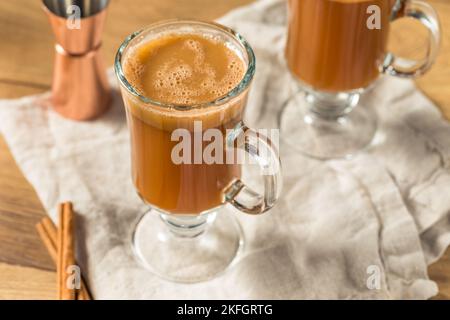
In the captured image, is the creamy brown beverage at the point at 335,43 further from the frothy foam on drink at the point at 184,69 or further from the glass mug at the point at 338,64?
the frothy foam on drink at the point at 184,69

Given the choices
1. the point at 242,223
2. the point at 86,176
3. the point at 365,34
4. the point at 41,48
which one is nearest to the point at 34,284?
the point at 86,176

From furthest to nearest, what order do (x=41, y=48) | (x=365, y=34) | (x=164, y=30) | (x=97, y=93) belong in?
(x=41, y=48), (x=97, y=93), (x=365, y=34), (x=164, y=30)

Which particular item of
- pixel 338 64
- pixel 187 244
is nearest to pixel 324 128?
pixel 338 64

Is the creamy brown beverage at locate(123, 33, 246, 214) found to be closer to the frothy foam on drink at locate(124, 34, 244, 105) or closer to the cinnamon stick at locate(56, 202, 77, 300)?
the frothy foam on drink at locate(124, 34, 244, 105)

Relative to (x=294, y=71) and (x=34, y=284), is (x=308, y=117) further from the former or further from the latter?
(x=34, y=284)

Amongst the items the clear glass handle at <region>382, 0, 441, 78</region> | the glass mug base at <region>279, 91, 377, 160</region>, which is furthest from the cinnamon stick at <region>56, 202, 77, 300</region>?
the clear glass handle at <region>382, 0, 441, 78</region>
